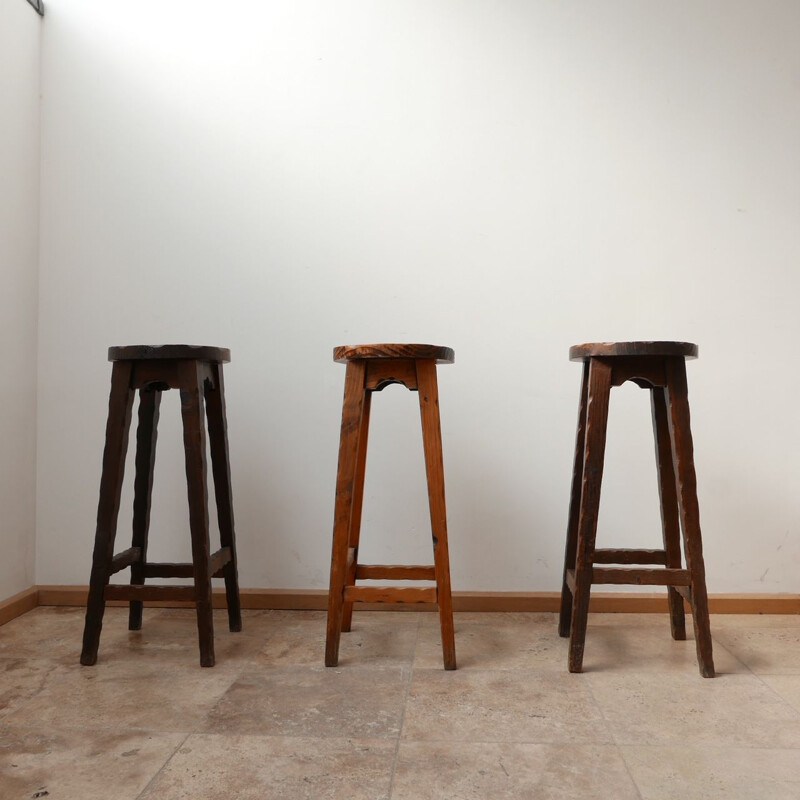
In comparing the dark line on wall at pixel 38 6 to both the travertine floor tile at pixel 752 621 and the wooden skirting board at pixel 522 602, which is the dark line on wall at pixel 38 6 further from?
the travertine floor tile at pixel 752 621

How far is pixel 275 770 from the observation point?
1403 mm

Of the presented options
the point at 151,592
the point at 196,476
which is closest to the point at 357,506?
the point at 196,476

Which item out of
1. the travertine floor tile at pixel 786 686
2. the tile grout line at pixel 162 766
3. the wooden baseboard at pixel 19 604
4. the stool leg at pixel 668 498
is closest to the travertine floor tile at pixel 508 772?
the tile grout line at pixel 162 766

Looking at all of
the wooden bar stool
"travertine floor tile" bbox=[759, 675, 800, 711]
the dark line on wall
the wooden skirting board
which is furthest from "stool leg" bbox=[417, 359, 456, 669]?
the dark line on wall

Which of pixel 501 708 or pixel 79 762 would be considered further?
pixel 501 708

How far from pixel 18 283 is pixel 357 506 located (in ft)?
4.37

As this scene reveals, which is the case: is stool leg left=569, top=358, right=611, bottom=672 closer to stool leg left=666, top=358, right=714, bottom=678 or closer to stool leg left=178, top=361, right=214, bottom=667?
stool leg left=666, top=358, right=714, bottom=678

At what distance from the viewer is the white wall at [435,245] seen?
98.2 inches

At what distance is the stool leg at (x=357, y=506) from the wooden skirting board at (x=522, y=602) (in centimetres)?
24

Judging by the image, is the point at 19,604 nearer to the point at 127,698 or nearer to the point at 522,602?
the point at 127,698

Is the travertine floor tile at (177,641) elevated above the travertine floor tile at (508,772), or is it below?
above

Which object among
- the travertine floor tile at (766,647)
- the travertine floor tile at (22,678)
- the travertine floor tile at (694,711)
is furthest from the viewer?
the travertine floor tile at (766,647)

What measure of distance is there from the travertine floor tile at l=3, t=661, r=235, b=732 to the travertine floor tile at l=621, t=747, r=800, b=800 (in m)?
0.92

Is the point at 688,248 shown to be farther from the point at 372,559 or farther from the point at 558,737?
the point at 558,737
